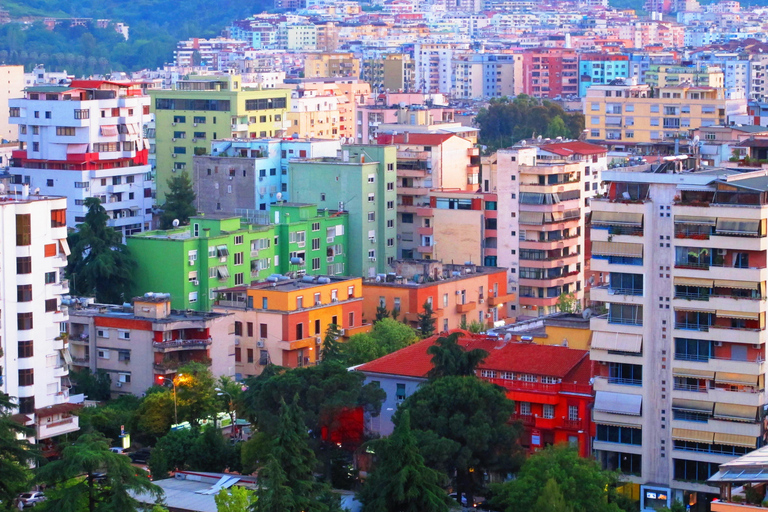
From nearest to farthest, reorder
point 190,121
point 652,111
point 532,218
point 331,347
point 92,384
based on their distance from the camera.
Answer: point 92,384
point 331,347
point 532,218
point 190,121
point 652,111

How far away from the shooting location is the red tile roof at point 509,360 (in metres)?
31.0

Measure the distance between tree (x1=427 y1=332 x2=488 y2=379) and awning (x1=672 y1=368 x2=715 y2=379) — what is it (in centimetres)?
380

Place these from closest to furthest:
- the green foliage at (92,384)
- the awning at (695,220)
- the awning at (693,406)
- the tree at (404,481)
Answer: the tree at (404,481) < the awning at (695,220) < the awning at (693,406) < the green foliage at (92,384)

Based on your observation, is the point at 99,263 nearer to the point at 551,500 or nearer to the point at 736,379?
the point at 736,379

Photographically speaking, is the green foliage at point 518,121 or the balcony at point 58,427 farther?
the green foliage at point 518,121

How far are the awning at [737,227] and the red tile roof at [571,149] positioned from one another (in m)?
22.7

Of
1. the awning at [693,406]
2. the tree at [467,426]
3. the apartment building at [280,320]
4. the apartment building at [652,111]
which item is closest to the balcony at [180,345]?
the apartment building at [280,320]

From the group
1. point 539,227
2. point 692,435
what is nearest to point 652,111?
point 539,227

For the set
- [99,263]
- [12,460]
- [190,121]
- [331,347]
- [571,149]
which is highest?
[190,121]

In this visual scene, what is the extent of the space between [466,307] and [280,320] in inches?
279

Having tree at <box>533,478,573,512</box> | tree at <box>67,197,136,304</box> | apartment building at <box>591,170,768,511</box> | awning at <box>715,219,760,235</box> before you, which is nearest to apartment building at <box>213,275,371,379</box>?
tree at <box>67,197,136,304</box>

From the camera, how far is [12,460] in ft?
87.1

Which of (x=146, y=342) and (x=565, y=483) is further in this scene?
(x=146, y=342)

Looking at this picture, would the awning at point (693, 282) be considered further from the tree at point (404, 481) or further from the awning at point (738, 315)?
the tree at point (404, 481)
